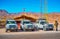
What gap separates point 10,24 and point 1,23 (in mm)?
14838

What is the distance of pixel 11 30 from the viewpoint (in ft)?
101

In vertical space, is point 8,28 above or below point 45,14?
below

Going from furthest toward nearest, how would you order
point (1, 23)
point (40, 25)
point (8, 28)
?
1. point (1, 23)
2. point (40, 25)
3. point (8, 28)

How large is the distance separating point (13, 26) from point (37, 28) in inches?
247

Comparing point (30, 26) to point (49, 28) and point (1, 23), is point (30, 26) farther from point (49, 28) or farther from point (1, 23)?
point (1, 23)

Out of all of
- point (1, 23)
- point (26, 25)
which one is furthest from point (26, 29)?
point (1, 23)

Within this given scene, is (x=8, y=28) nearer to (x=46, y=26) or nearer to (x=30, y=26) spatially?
(x=30, y=26)

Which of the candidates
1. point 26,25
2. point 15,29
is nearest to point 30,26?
point 26,25

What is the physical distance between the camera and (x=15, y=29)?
30688 mm

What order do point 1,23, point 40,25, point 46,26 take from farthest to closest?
point 1,23, point 40,25, point 46,26

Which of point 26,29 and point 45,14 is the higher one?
point 45,14

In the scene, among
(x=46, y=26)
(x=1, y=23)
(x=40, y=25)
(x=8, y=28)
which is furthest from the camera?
(x=1, y=23)

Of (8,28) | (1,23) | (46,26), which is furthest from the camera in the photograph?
(1,23)

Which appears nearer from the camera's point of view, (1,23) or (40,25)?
→ (40,25)
